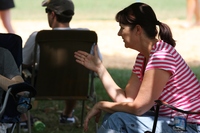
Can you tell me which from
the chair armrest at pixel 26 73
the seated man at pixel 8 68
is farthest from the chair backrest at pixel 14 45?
the chair armrest at pixel 26 73

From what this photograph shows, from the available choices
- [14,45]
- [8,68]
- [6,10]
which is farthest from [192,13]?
[8,68]

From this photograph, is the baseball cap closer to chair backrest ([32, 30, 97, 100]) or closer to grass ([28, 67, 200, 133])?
chair backrest ([32, 30, 97, 100])

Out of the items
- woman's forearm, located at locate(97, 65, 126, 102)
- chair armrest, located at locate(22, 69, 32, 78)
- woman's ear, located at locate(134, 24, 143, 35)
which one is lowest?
chair armrest, located at locate(22, 69, 32, 78)

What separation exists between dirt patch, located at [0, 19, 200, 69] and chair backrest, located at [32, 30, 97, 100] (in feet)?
15.7

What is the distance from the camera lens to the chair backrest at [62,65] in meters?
5.86

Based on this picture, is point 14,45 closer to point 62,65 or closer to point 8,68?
point 8,68

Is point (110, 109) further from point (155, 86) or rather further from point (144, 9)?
point (144, 9)

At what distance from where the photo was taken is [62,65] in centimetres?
601

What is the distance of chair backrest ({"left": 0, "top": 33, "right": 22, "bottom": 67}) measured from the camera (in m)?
5.11

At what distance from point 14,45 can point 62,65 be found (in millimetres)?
944

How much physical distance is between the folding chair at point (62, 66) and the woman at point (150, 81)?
144 cm

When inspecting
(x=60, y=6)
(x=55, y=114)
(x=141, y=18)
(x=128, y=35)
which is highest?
(x=141, y=18)

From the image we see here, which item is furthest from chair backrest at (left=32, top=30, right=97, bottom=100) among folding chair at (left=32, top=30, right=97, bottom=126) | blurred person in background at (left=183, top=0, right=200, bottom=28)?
blurred person in background at (left=183, top=0, right=200, bottom=28)

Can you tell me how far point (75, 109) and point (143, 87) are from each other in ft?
10.2
